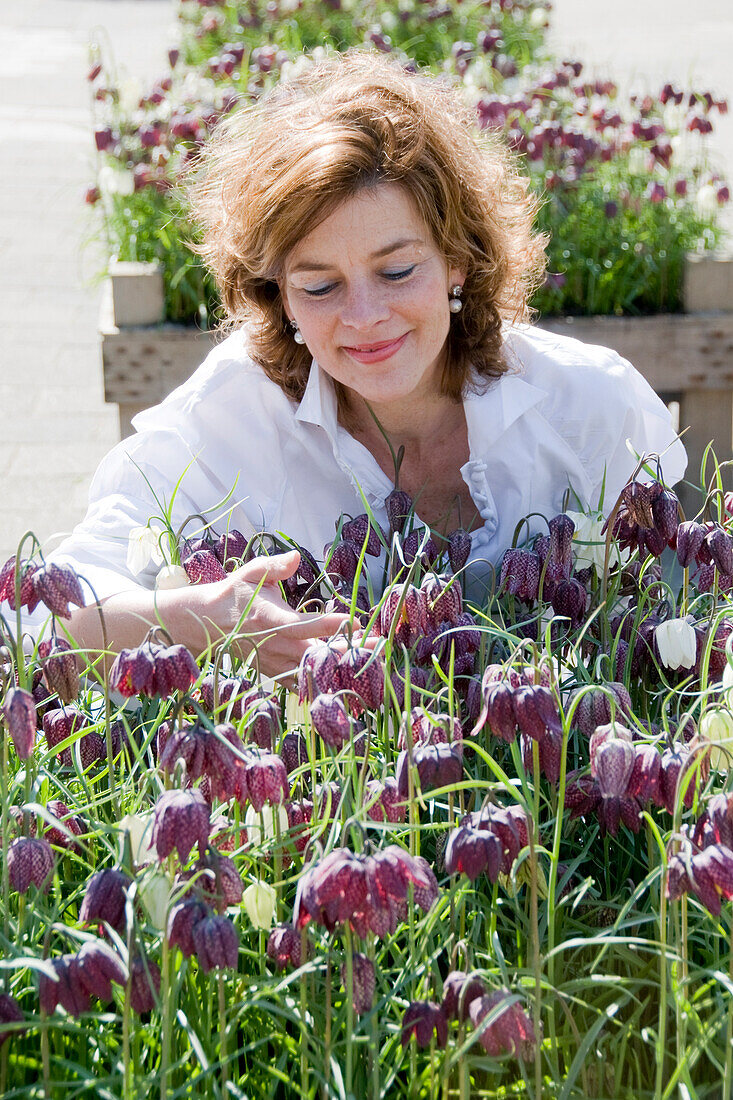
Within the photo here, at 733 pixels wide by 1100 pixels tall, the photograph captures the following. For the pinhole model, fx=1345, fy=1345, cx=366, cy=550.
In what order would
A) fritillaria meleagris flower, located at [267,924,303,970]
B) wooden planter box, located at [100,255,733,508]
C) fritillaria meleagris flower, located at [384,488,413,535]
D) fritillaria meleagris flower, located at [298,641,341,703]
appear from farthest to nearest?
wooden planter box, located at [100,255,733,508]
fritillaria meleagris flower, located at [384,488,413,535]
fritillaria meleagris flower, located at [298,641,341,703]
fritillaria meleagris flower, located at [267,924,303,970]

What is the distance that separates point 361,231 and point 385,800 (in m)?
1.00

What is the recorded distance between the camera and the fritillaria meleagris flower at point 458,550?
1646mm

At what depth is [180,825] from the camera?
0.96m

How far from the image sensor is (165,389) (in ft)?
11.1

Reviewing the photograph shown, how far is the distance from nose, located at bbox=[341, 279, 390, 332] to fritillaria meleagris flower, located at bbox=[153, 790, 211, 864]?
1.04m

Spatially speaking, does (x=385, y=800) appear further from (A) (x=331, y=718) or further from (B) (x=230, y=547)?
(B) (x=230, y=547)

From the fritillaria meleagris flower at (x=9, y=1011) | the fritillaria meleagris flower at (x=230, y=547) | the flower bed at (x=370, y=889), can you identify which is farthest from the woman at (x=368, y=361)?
the fritillaria meleagris flower at (x=9, y=1011)

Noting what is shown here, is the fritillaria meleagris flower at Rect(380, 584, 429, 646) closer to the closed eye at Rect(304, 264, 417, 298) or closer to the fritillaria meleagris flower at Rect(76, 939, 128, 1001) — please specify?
the fritillaria meleagris flower at Rect(76, 939, 128, 1001)

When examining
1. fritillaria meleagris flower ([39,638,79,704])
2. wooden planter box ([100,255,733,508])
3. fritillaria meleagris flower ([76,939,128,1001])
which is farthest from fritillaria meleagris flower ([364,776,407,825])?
wooden planter box ([100,255,733,508])

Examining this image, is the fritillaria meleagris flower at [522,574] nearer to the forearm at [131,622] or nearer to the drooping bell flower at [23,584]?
the forearm at [131,622]

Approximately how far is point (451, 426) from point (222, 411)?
37 cm

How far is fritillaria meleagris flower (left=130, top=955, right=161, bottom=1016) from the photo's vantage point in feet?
3.17

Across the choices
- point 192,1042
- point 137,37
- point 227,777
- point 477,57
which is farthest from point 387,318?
point 137,37

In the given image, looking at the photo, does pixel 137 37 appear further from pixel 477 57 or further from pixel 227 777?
pixel 227 777
